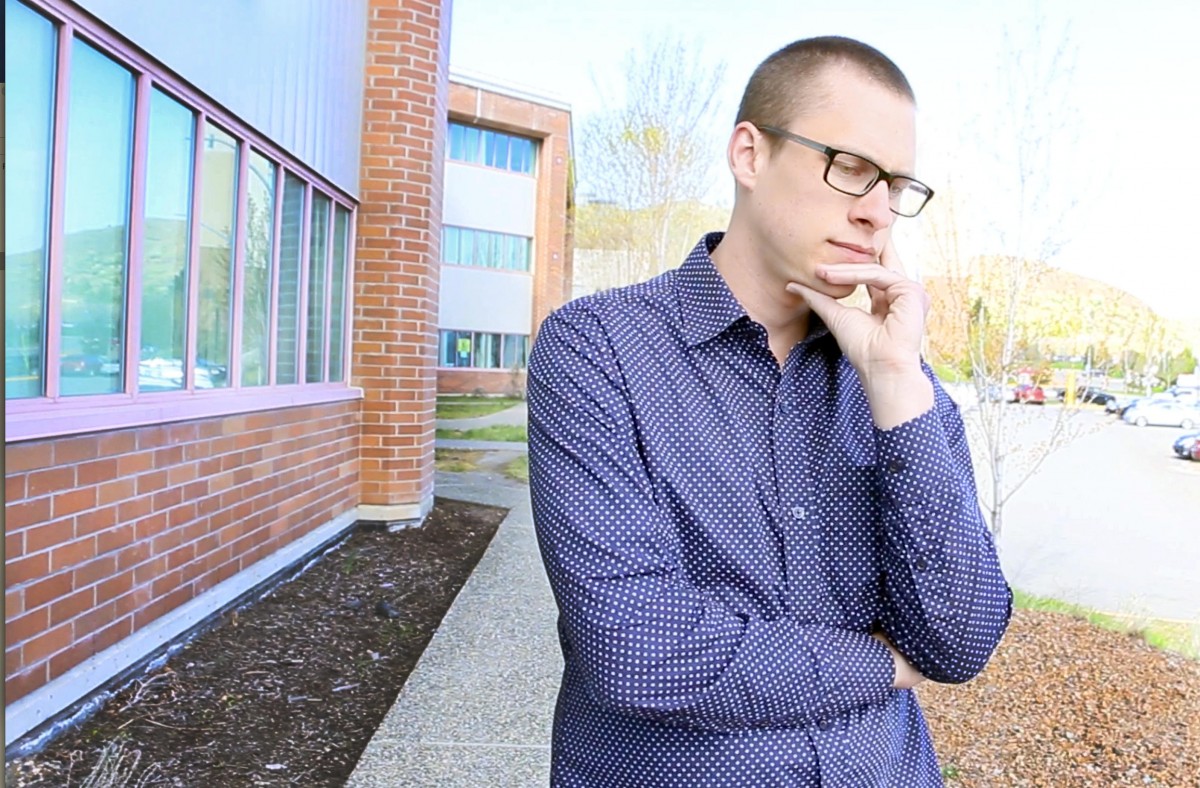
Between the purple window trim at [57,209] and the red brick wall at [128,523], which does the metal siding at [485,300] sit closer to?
the red brick wall at [128,523]

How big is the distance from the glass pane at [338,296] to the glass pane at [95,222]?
3279 millimetres

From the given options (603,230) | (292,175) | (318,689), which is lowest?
(318,689)

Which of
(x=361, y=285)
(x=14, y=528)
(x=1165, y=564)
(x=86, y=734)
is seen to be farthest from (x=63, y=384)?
(x=1165, y=564)

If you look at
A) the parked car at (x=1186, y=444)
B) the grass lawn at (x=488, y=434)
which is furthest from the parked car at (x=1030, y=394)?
the grass lawn at (x=488, y=434)

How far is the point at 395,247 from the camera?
304 inches

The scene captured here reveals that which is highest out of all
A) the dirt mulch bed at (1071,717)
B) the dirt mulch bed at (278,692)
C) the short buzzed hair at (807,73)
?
the short buzzed hair at (807,73)

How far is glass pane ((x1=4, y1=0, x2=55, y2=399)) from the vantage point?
3.24 meters

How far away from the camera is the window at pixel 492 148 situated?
31734 mm

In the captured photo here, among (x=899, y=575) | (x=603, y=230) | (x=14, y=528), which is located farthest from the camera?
(x=603, y=230)

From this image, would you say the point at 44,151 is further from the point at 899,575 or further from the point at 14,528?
the point at 899,575

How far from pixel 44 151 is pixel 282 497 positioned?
3.04 metres

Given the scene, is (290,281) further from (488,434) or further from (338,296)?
(488,434)

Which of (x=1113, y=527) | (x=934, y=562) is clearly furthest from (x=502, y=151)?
(x=934, y=562)

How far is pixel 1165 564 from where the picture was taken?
7816 mm
